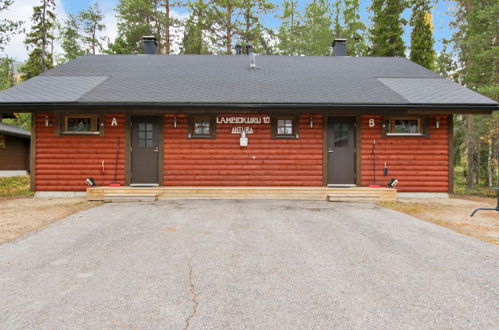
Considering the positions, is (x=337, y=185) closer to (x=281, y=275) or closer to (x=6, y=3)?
(x=281, y=275)

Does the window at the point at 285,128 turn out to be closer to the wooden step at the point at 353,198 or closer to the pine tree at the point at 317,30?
the wooden step at the point at 353,198

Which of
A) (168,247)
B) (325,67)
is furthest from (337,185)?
(168,247)

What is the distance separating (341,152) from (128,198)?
658 cm

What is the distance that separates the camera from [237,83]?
33.7 feet

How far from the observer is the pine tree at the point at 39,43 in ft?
74.0

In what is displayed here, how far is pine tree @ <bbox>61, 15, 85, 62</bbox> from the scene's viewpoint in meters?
29.0

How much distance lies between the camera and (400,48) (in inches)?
718

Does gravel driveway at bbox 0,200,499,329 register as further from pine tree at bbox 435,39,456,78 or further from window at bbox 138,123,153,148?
pine tree at bbox 435,39,456,78

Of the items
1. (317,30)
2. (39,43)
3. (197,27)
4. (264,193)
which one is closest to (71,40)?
(39,43)

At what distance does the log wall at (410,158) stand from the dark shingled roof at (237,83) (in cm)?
104

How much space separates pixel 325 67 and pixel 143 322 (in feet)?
40.3

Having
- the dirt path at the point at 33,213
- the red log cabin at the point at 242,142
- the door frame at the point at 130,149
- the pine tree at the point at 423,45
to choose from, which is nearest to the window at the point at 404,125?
the red log cabin at the point at 242,142

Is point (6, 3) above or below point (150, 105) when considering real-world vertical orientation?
above

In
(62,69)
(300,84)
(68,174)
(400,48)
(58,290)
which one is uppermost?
(400,48)
